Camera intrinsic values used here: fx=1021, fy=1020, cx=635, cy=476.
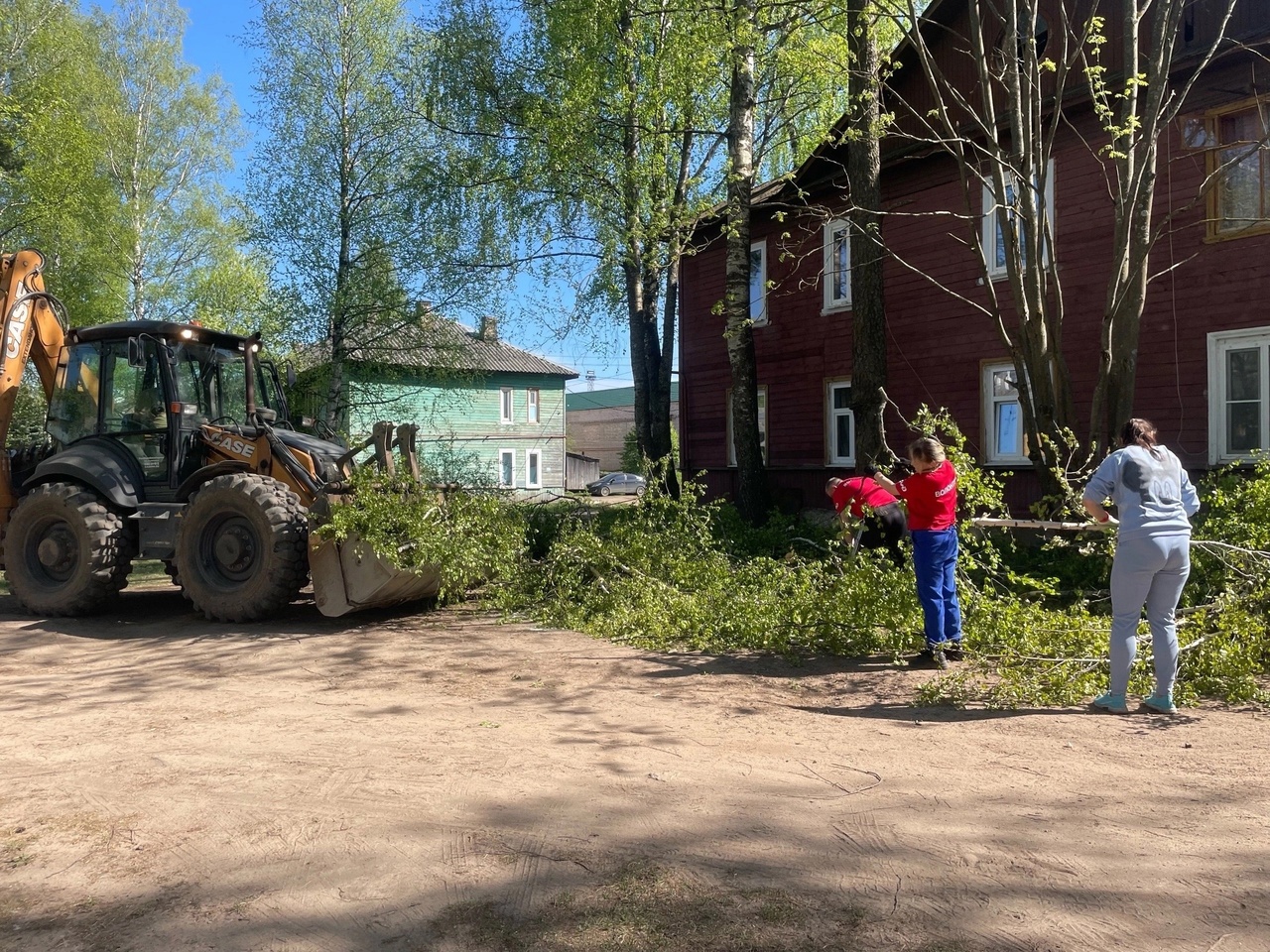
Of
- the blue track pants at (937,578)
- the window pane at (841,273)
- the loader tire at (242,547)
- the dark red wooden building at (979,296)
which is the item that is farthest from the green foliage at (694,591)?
the window pane at (841,273)

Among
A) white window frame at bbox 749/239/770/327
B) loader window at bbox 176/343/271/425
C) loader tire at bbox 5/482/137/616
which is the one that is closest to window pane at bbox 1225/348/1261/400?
white window frame at bbox 749/239/770/327

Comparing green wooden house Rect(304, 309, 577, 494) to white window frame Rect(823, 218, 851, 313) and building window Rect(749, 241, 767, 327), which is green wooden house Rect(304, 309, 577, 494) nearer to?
building window Rect(749, 241, 767, 327)

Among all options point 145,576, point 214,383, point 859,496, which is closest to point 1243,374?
point 859,496

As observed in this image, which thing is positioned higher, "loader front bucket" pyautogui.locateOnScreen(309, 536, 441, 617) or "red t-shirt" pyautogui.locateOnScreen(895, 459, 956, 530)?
"red t-shirt" pyautogui.locateOnScreen(895, 459, 956, 530)

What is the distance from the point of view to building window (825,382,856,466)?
1866 centimetres

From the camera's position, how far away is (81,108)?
26.3m

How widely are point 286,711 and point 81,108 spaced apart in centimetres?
2576

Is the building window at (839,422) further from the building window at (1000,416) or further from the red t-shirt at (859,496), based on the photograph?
the red t-shirt at (859,496)

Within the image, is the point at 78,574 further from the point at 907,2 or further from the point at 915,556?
the point at 907,2

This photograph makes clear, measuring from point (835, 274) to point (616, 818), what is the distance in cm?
1601

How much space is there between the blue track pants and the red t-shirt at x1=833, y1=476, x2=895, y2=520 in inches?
66.1

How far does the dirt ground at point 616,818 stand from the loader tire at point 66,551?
3.10 meters

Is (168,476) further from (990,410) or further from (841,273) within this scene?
(841,273)

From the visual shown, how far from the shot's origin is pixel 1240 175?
12.9 metres
